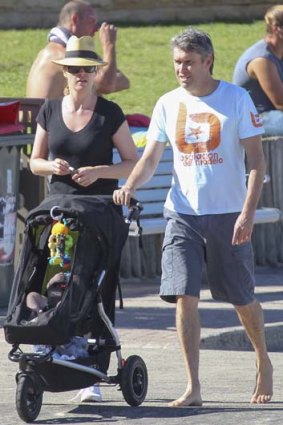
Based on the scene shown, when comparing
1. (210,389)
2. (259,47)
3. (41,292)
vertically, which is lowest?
(210,389)

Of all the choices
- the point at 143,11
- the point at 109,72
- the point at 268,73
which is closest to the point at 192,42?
the point at 109,72

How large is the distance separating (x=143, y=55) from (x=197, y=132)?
1284 centimetres

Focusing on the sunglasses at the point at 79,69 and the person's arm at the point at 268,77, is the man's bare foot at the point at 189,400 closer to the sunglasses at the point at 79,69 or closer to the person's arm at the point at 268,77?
the sunglasses at the point at 79,69

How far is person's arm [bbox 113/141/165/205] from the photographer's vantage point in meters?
7.30

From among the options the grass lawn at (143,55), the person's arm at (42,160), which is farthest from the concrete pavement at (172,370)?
the grass lawn at (143,55)

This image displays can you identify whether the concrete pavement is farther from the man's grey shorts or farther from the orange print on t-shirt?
the orange print on t-shirt

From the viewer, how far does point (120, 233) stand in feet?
24.5

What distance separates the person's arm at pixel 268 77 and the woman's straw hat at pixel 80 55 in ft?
15.0

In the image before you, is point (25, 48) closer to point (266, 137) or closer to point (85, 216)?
point (266, 137)

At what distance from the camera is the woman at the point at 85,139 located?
298 inches

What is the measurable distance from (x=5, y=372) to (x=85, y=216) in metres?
1.61

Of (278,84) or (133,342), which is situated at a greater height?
(278,84)

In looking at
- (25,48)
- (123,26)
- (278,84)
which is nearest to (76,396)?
(278,84)

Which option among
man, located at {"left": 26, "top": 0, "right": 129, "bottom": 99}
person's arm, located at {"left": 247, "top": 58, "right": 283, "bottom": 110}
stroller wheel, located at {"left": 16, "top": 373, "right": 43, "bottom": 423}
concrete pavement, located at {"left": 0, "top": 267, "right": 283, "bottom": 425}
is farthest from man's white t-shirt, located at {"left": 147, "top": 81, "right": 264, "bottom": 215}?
person's arm, located at {"left": 247, "top": 58, "right": 283, "bottom": 110}
